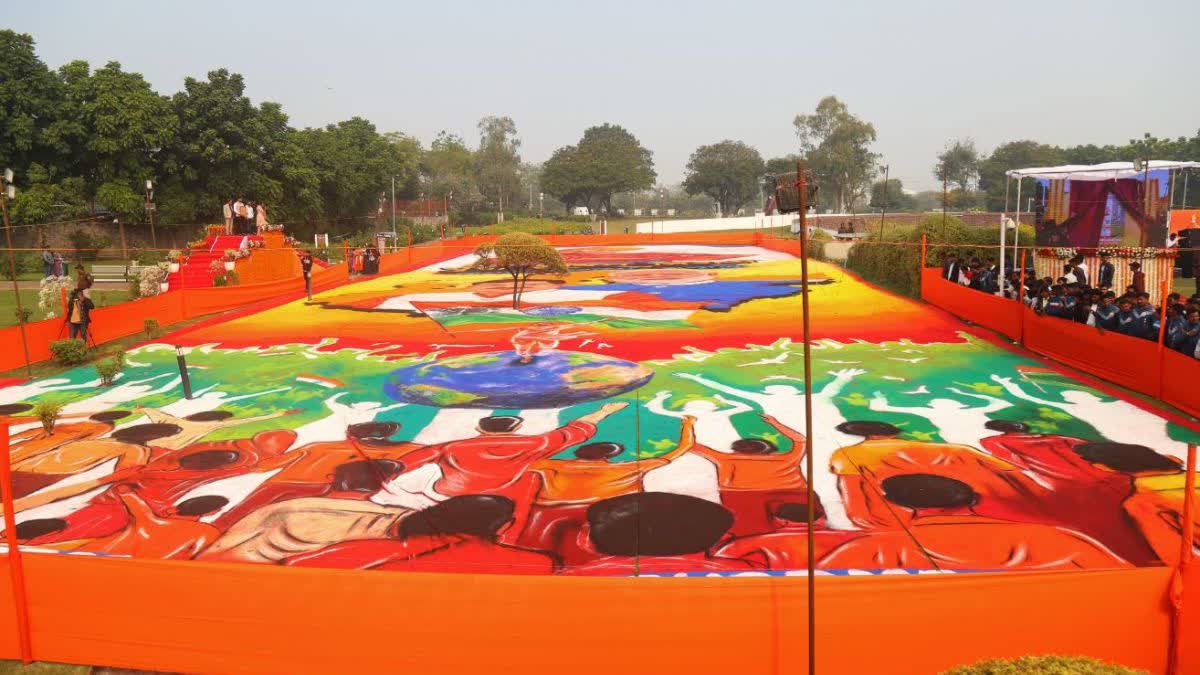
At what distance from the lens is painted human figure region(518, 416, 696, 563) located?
9.97 meters

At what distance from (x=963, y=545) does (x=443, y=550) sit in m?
6.03

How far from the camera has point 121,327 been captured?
2252 cm

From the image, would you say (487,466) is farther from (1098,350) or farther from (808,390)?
(1098,350)

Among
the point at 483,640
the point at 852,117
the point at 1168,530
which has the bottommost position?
the point at 1168,530

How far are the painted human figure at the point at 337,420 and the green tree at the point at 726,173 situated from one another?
346 feet

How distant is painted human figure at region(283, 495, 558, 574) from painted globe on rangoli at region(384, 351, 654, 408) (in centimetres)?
521

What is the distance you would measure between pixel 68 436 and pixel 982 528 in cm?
1452

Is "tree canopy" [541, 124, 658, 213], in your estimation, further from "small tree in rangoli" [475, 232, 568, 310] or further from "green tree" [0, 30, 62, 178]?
"small tree in rangoli" [475, 232, 568, 310]

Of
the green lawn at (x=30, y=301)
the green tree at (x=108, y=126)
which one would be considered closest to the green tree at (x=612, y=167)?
the green tree at (x=108, y=126)

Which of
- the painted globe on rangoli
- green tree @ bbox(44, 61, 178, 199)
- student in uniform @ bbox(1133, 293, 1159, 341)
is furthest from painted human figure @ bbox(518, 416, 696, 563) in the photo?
green tree @ bbox(44, 61, 178, 199)

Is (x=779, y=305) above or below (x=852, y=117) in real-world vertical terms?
below

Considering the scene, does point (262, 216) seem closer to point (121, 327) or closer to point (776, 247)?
point (121, 327)

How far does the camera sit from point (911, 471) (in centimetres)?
1159

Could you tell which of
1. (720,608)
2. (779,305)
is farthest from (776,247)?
(720,608)
